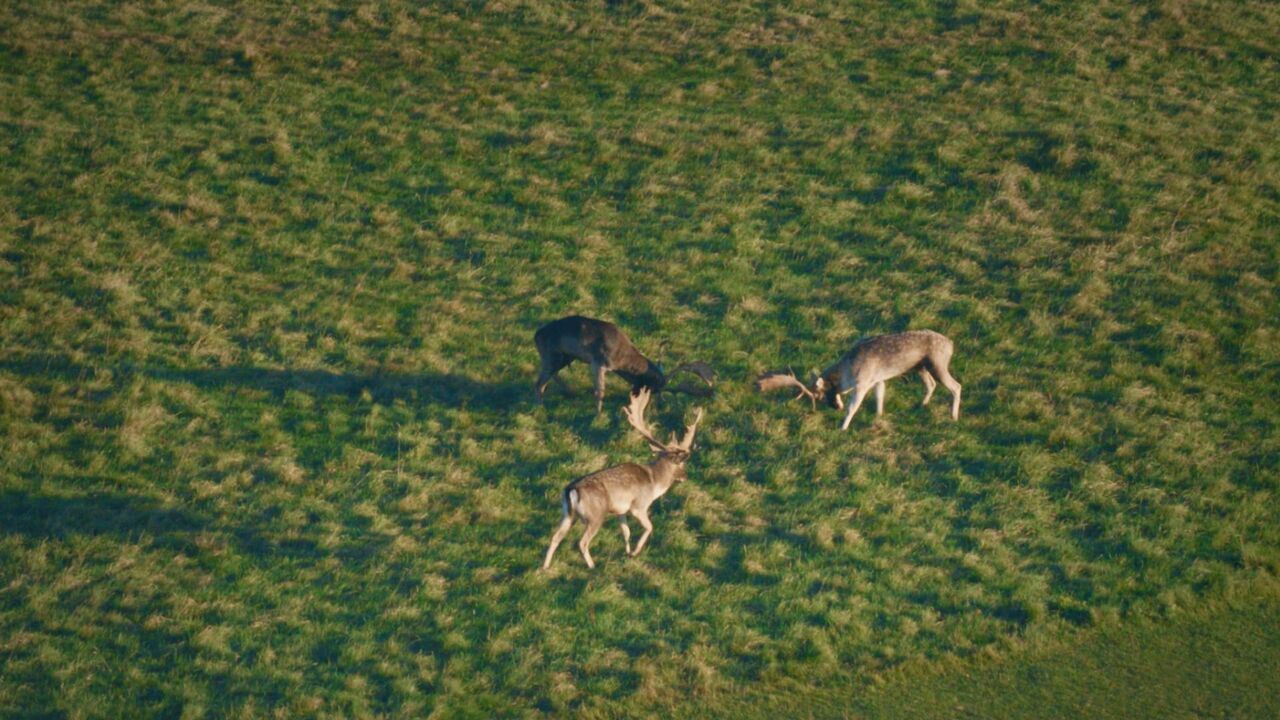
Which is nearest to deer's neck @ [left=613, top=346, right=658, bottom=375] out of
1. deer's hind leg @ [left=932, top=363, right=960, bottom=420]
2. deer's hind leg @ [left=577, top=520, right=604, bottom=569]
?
deer's hind leg @ [left=577, top=520, right=604, bottom=569]

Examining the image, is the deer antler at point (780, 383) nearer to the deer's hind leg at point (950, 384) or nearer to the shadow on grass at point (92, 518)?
the deer's hind leg at point (950, 384)

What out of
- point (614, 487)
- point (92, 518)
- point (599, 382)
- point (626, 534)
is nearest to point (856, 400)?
point (599, 382)

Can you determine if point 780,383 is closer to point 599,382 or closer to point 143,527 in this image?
point 599,382

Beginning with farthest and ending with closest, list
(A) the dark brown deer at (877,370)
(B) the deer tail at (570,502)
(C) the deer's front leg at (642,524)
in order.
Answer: (A) the dark brown deer at (877,370)
(C) the deer's front leg at (642,524)
(B) the deer tail at (570,502)

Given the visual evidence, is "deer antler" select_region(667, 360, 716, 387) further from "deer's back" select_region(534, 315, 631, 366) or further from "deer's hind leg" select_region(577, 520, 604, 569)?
"deer's hind leg" select_region(577, 520, 604, 569)

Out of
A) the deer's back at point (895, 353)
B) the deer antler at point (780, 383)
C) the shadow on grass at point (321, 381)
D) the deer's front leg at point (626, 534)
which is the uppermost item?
the deer's back at point (895, 353)

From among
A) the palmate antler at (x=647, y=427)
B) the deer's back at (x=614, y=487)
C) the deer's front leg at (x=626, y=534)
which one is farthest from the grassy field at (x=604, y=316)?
the deer's back at (x=614, y=487)

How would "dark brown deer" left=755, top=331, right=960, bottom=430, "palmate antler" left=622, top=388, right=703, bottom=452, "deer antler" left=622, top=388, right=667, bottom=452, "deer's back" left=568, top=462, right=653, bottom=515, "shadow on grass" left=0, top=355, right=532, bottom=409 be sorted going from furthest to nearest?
"shadow on grass" left=0, top=355, right=532, bottom=409 → "dark brown deer" left=755, top=331, right=960, bottom=430 → "deer antler" left=622, top=388, right=667, bottom=452 → "palmate antler" left=622, top=388, right=703, bottom=452 → "deer's back" left=568, top=462, right=653, bottom=515
